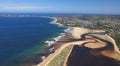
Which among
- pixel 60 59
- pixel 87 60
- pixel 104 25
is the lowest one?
pixel 104 25

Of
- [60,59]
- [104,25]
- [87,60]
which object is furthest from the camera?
[104,25]

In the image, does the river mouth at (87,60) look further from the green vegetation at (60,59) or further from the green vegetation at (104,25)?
the green vegetation at (104,25)

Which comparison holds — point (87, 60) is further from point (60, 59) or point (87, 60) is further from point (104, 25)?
point (104, 25)

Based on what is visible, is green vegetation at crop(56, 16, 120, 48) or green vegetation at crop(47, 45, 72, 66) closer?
green vegetation at crop(47, 45, 72, 66)

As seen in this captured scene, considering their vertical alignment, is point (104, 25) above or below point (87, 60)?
below

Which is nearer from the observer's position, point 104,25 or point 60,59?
point 60,59

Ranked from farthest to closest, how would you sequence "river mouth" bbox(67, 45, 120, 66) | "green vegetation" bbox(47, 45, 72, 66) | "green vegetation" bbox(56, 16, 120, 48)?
"green vegetation" bbox(56, 16, 120, 48) < "river mouth" bbox(67, 45, 120, 66) < "green vegetation" bbox(47, 45, 72, 66)

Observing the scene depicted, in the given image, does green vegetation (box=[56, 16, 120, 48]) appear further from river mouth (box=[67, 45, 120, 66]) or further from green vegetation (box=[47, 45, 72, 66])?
green vegetation (box=[47, 45, 72, 66])

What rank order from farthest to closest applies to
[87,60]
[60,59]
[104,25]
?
[104,25], [87,60], [60,59]

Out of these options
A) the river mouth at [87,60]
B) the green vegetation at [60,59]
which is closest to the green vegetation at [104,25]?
the river mouth at [87,60]

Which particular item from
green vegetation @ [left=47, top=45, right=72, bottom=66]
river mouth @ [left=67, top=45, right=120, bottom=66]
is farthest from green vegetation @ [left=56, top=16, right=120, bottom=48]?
green vegetation @ [left=47, top=45, right=72, bottom=66]

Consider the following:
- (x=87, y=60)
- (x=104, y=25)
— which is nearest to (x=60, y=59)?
(x=87, y=60)
